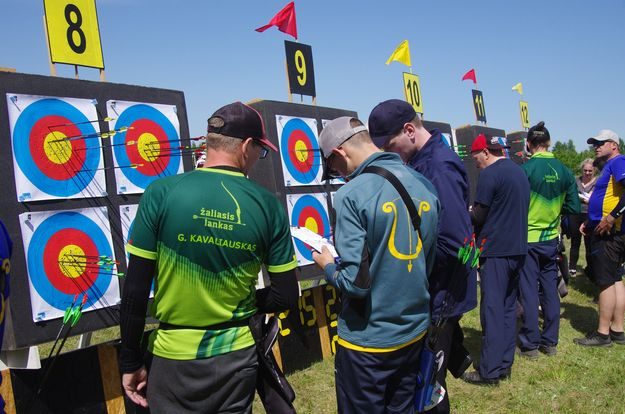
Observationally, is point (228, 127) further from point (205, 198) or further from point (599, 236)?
point (599, 236)

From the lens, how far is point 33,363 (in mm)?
2504

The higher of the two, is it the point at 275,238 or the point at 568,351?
the point at 275,238

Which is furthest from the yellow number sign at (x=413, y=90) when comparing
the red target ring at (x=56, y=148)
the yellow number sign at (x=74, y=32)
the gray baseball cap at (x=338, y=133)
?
the gray baseball cap at (x=338, y=133)

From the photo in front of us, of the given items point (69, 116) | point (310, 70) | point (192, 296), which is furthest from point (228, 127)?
point (310, 70)

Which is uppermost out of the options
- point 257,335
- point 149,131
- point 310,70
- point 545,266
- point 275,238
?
point 310,70

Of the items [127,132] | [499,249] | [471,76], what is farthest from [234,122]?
[471,76]

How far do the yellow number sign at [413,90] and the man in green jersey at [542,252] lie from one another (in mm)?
2543

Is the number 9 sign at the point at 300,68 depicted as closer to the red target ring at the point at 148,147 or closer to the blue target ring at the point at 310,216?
the blue target ring at the point at 310,216

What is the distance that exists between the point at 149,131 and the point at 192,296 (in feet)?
6.15

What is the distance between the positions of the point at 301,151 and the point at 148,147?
4.37 ft

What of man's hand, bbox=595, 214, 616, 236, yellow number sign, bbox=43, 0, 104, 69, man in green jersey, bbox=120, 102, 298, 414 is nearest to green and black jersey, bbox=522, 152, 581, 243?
man's hand, bbox=595, 214, 616, 236

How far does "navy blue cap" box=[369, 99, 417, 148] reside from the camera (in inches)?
82.9

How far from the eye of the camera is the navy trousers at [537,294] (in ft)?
12.8

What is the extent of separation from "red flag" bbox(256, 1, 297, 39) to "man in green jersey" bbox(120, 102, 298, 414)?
3044 millimetres
